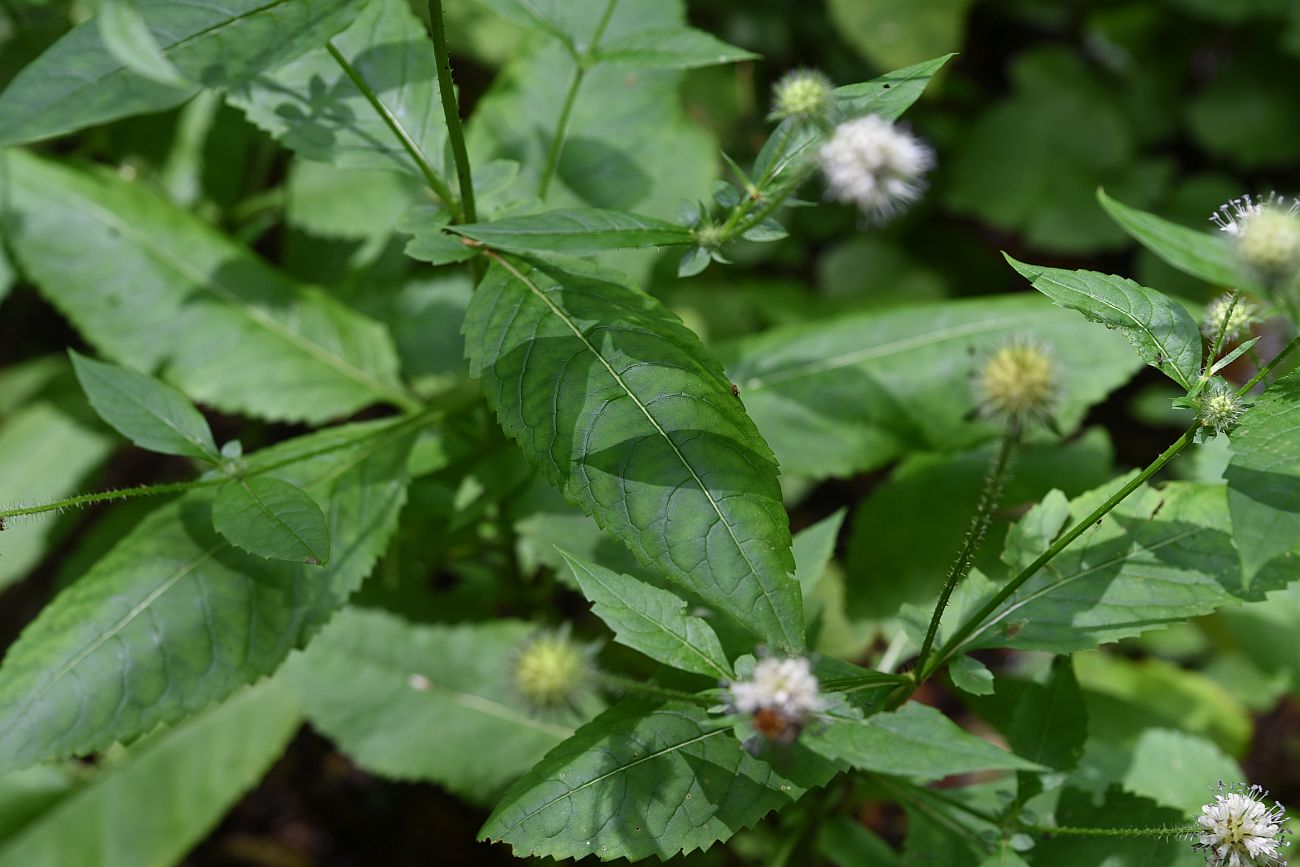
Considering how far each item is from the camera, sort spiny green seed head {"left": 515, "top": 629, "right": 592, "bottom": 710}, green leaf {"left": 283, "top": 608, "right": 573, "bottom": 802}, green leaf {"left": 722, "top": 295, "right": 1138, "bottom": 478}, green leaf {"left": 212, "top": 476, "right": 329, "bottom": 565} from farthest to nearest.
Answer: green leaf {"left": 283, "top": 608, "right": 573, "bottom": 802}, green leaf {"left": 722, "top": 295, "right": 1138, "bottom": 478}, spiny green seed head {"left": 515, "top": 629, "right": 592, "bottom": 710}, green leaf {"left": 212, "top": 476, "right": 329, "bottom": 565}

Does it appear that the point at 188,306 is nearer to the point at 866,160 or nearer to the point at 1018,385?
the point at 866,160

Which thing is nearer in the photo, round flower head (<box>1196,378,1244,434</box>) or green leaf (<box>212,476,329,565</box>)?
round flower head (<box>1196,378,1244,434</box>)

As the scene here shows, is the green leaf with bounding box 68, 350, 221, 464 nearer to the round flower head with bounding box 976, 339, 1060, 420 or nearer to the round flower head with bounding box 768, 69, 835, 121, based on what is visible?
the round flower head with bounding box 768, 69, 835, 121

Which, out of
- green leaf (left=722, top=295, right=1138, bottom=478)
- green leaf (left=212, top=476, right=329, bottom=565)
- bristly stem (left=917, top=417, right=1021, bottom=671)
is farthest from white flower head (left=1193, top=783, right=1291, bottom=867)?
green leaf (left=212, top=476, right=329, bottom=565)

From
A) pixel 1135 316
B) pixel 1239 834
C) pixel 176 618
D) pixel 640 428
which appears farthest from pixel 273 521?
pixel 1239 834

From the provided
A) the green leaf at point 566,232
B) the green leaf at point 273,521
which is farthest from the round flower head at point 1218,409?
the green leaf at point 273,521

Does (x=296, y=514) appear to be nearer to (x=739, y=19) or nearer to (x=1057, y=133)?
(x=739, y=19)

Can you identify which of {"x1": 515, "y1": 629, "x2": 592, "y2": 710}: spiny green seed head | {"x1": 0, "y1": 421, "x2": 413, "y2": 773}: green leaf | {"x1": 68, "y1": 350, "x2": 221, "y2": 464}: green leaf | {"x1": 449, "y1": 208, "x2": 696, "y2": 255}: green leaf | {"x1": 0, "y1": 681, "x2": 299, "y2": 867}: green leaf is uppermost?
{"x1": 449, "y1": 208, "x2": 696, "y2": 255}: green leaf
